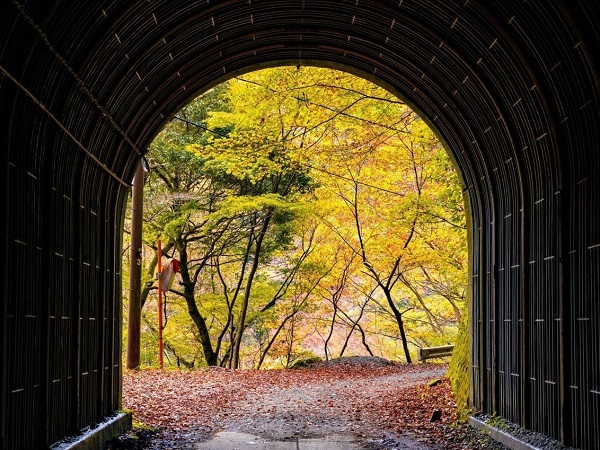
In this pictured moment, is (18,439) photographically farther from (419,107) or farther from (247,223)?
(247,223)

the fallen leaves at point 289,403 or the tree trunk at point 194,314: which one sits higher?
the tree trunk at point 194,314

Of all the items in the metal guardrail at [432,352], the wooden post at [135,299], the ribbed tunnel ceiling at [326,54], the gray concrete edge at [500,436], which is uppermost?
the ribbed tunnel ceiling at [326,54]

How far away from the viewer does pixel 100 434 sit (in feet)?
21.9

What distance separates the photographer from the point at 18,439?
463 cm

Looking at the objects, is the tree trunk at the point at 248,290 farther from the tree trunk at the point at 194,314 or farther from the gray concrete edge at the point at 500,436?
the gray concrete edge at the point at 500,436

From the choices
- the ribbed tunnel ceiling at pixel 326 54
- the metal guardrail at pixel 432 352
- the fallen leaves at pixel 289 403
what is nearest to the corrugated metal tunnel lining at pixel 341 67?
the ribbed tunnel ceiling at pixel 326 54

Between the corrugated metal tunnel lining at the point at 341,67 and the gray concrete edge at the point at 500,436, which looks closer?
the corrugated metal tunnel lining at the point at 341,67

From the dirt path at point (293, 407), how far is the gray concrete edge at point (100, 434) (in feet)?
1.28

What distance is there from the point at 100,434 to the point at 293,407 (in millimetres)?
4345

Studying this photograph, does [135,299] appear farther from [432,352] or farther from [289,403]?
[432,352]

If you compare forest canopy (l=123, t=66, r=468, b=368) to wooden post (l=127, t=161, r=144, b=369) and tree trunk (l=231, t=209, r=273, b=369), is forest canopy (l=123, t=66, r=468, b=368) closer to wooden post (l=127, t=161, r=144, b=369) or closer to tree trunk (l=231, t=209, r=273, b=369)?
tree trunk (l=231, t=209, r=273, b=369)

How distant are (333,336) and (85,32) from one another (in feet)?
69.8

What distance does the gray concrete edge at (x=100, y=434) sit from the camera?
5.67 metres

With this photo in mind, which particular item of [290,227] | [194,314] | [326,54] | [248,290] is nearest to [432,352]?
[290,227]
